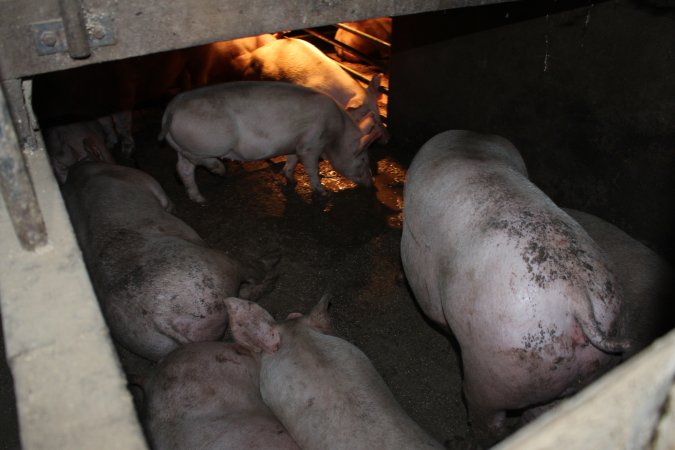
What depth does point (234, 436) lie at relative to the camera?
2600 millimetres

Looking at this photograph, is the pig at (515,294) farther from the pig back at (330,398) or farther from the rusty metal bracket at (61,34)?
the rusty metal bracket at (61,34)

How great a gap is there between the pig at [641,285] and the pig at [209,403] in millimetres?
1752

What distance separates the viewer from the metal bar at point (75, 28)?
202 cm

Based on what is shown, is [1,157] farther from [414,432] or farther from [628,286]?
[628,286]

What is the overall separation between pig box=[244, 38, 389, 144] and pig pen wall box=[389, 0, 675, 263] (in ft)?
2.96

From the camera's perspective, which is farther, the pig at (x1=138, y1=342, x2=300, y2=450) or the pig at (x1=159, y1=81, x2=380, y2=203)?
the pig at (x1=159, y1=81, x2=380, y2=203)

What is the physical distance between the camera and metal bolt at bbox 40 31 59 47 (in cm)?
207

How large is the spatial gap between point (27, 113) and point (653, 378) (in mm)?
2111

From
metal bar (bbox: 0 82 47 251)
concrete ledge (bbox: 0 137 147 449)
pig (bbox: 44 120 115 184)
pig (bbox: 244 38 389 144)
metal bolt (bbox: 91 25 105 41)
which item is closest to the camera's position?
concrete ledge (bbox: 0 137 147 449)

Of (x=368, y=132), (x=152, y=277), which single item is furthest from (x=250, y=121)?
(x=152, y=277)

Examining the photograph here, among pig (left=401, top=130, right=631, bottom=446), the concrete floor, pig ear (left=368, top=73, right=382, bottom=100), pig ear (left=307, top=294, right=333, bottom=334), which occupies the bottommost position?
the concrete floor

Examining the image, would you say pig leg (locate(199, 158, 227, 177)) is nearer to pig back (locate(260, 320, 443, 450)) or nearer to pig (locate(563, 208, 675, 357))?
pig back (locate(260, 320, 443, 450))

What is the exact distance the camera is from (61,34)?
6.88ft

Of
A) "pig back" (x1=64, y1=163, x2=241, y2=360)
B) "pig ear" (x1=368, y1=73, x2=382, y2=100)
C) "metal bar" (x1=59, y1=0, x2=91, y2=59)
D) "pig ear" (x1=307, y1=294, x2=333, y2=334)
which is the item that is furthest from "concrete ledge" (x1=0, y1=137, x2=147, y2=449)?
"pig ear" (x1=368, y1=73, x2=382, y2=100)
